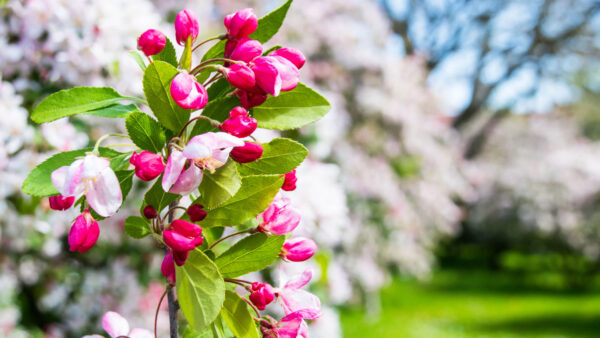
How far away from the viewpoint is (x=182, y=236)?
66 centimetres

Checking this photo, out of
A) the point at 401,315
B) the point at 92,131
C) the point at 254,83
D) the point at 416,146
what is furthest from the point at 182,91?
the point at 401,315

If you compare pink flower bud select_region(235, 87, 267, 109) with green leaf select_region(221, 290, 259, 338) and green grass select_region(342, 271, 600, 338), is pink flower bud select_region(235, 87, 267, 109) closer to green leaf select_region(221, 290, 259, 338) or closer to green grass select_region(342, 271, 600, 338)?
green leaf select_region(221, 290, 259, 338)

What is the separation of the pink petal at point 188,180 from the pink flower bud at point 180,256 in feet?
0.23

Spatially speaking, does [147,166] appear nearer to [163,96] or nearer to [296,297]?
[163,96]

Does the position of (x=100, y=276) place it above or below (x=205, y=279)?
below

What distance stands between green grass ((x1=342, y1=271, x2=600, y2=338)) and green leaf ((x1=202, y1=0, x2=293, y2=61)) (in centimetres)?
770

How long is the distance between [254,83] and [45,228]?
5.12 feet

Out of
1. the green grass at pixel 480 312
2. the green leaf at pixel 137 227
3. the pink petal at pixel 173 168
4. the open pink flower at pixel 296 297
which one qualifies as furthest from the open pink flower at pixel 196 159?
the green grass at pixel 480 312

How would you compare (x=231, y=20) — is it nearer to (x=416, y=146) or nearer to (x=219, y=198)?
(x=219, y=198)

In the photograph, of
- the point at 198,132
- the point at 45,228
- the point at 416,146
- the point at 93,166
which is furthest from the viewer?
the point at 416,146

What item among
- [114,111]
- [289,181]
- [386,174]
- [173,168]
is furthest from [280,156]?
[386,174]

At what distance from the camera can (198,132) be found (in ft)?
2.48

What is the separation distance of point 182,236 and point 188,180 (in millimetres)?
66

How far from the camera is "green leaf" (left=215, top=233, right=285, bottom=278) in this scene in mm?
767
